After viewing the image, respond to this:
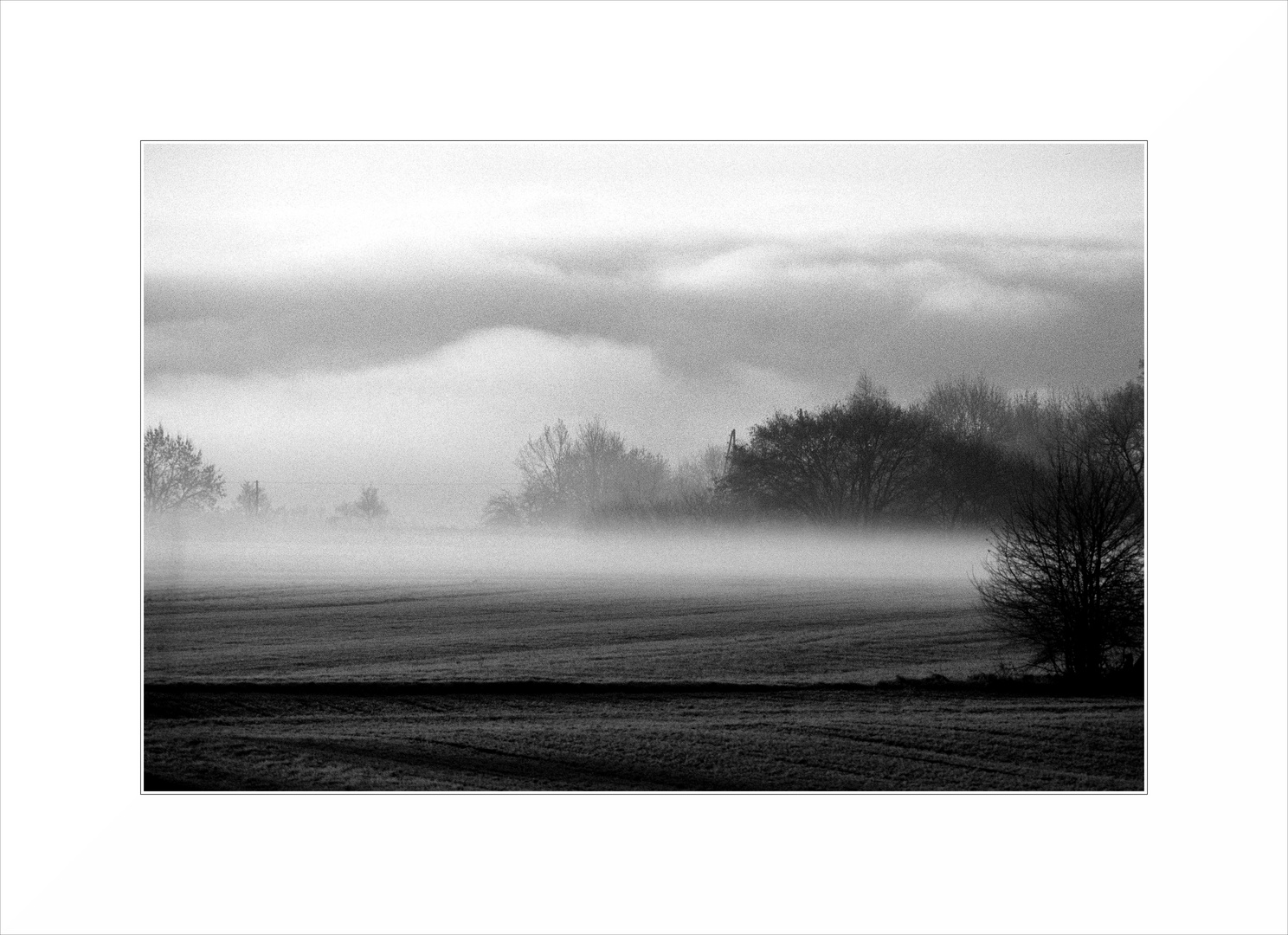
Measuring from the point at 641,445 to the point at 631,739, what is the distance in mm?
2095

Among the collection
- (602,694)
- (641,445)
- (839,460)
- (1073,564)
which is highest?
(641,445)

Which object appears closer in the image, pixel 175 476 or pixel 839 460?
pixel 175 476

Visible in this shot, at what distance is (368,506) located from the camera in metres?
8.13

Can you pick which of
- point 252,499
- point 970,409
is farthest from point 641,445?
point 252,499

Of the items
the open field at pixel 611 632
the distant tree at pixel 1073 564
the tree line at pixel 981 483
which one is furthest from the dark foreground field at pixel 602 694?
the tree line at pixel 981 483

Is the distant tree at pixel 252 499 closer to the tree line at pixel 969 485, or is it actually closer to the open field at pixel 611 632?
the tree line at pixel 969 485

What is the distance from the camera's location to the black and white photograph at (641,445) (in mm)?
7938

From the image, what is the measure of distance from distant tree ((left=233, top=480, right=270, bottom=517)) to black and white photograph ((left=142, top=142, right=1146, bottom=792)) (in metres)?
0.03

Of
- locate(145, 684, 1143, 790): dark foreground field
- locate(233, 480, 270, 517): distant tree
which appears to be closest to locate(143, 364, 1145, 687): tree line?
locate(233, 480, 270, 517): distant tree

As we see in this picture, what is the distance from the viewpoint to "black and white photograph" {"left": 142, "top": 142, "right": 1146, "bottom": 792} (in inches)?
313

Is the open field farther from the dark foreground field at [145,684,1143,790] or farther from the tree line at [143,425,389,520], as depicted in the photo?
the tree line at [143,425,389,520]

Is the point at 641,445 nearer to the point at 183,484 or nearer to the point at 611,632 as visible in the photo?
the point at 611,632
